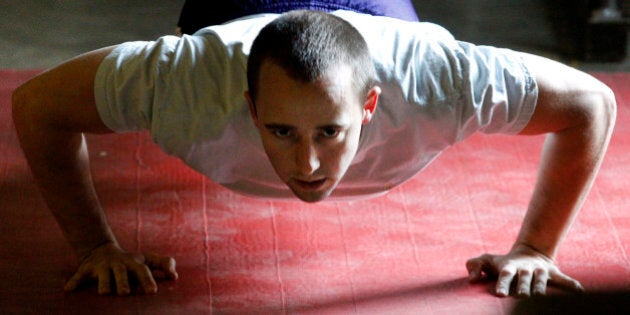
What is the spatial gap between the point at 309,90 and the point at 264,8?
0.49 m

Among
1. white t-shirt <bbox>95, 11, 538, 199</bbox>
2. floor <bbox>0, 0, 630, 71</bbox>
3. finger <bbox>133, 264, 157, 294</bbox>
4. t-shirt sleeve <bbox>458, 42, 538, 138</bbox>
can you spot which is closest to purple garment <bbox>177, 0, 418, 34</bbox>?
white t-shirt <bbox>95, 11, 538, 199</bbox>

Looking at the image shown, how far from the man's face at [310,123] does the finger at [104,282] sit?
1.38ft

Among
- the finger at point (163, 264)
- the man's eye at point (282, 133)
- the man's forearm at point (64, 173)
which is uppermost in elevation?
the man's eye at point (282, 133)

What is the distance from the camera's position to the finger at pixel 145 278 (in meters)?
1.54

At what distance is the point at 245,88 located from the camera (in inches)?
51.5

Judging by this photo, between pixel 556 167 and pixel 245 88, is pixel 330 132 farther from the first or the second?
pixel 556 167

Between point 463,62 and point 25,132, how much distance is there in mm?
671

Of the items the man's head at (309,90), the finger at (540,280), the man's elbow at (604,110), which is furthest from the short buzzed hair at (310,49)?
the finger at (540,280)

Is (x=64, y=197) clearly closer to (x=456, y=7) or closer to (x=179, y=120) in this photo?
(x=179, y=120)

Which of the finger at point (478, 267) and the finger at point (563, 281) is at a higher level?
the finger at point (563, 281)

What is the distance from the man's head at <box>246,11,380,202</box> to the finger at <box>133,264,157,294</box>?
403mm

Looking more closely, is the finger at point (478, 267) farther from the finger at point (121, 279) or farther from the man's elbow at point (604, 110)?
the finger at point (121, 279)

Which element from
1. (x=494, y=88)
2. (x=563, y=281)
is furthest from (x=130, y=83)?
(x=563, y=281)

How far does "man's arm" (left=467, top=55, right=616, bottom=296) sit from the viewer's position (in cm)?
136
